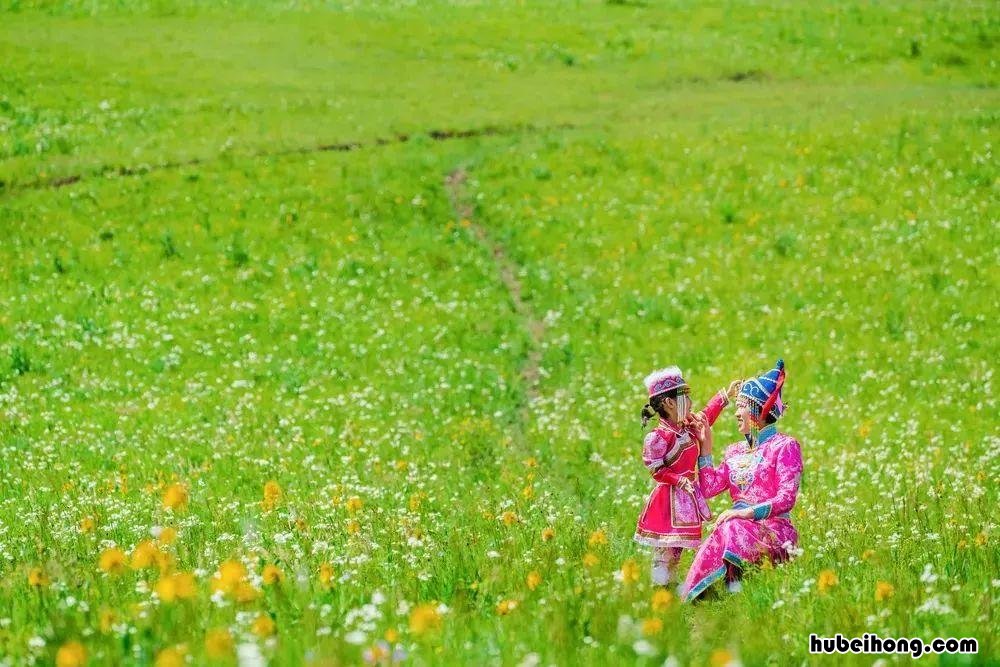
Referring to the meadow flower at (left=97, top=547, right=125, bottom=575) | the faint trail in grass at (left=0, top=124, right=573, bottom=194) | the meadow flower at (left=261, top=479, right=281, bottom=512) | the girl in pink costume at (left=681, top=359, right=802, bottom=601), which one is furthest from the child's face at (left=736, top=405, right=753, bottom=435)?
the faint trail in grass at (left=0, top=124, right=573, bottom=194)

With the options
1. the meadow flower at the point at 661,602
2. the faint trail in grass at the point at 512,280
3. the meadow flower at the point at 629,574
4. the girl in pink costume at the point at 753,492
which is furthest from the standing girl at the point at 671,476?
the faint trail in grass at the point at 512,280

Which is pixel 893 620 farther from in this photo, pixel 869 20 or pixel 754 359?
pixel 869 20

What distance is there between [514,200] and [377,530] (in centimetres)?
1993

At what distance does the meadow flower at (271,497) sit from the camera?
34.4 ft

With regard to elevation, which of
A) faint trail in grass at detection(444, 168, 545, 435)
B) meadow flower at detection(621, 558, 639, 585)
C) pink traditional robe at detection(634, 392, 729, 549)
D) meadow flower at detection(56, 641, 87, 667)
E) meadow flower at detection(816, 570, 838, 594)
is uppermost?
meadow flower at detection(56, 641, 87, 667)

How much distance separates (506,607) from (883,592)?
1.90 metres

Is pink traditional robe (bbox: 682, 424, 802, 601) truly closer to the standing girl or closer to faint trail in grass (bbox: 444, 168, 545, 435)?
the standing girl

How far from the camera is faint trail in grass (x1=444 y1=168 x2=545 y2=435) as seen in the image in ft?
62.7

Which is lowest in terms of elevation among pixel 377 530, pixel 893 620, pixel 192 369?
pixel 192 369

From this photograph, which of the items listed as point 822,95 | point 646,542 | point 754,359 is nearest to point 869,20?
point 822,95

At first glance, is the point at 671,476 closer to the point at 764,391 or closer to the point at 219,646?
the point at 764,391

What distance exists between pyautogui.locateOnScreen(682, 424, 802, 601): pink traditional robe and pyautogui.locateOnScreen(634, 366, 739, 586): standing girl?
15.1 inches

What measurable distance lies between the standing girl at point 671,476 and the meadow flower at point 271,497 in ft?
11.4

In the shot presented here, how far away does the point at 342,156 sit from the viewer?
31219 mm
